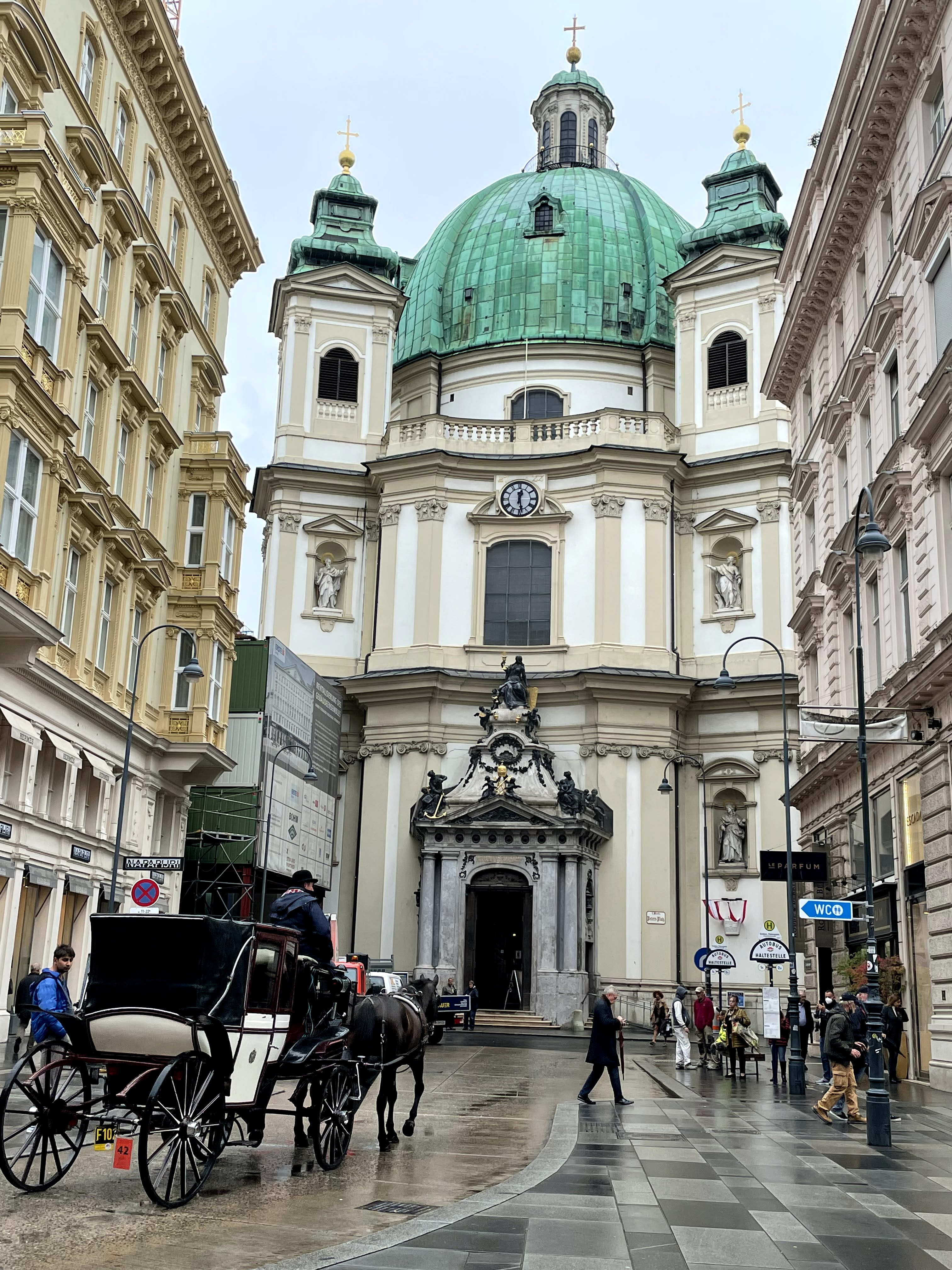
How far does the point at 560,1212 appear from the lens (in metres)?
10.9

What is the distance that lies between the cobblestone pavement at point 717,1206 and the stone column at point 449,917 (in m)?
28.3

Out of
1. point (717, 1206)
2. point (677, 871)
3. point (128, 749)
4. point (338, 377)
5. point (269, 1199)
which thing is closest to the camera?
point (269, 1199)

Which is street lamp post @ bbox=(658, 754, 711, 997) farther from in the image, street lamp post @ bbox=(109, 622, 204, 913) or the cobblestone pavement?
the cobblestone pavement

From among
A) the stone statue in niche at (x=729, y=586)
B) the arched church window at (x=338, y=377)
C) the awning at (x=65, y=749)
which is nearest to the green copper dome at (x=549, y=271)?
the arched church window at (x=338, y=377)

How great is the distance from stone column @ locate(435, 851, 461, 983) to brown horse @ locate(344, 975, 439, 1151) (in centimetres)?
3163

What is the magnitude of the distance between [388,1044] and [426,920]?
33771 mm

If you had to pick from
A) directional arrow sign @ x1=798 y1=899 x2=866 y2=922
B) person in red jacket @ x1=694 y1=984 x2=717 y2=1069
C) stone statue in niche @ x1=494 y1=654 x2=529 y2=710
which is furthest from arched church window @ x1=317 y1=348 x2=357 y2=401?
directional arrow sign @ x1=798 y1=899 x2=866 y2=922

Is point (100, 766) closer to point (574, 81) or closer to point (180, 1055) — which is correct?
point (180, 1055)

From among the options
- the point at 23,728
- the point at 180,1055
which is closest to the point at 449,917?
the point at 23,728

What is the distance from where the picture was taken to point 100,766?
102ft

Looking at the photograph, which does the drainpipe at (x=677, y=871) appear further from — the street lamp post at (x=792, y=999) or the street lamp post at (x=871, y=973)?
the street lamp post at (x=871, y=973)

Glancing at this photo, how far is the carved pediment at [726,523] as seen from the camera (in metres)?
54.2

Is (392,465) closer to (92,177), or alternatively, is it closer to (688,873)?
(688,873)

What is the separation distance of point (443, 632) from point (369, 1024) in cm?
3971
